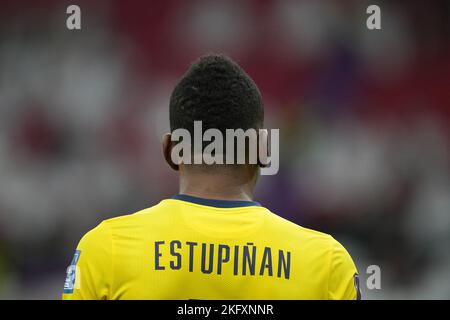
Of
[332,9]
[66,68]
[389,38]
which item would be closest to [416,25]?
[389,38]

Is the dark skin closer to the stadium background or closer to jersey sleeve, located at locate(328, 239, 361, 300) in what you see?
jersey sleeve, located at locate(328, 239, 361, 300)

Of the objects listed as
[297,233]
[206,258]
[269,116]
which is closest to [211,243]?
[206,258]

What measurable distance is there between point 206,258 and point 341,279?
0.84 feet

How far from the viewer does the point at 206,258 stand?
Result: 131 cm

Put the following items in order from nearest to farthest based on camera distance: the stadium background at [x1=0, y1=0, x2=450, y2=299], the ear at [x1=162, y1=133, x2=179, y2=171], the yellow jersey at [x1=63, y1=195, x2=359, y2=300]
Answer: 1. the yellow jersey at [x1=63, y1=195, x2=359, y2=300]
2. the ear at [x1=162, y1=133, x2=179, y2=171]
3. the stadium background at [x1=0, y1=0, x2=450, y2=299]

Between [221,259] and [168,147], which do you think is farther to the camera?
[168,147]

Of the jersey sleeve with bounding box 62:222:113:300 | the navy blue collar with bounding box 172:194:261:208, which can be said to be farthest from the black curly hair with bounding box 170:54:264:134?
the jersey sleeve with bounding box 62:222:113:300

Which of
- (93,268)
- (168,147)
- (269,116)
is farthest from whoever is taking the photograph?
(269,116)

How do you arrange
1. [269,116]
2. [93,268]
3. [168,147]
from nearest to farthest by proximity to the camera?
[93,268] < [168,147] < [269,116]

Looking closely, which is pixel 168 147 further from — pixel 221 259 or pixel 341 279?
pixel 341 279

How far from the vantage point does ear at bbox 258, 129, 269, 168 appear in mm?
1394

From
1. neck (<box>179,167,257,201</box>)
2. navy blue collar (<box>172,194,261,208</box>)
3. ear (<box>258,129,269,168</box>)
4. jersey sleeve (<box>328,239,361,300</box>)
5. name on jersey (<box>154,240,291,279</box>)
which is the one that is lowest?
jersey sleeve (<box>328,239,361,300</box>)

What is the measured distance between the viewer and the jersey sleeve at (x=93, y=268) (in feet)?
4.26
